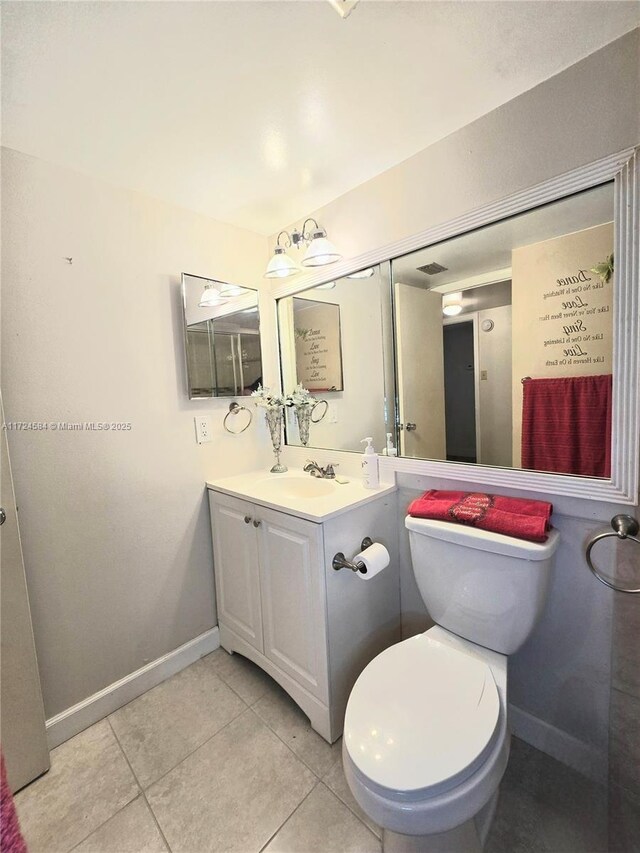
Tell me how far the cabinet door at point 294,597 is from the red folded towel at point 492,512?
41 centimetres

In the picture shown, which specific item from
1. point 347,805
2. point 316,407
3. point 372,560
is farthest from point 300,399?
point 347,805

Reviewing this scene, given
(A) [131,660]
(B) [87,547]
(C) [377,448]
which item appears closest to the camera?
(B) [87,547]

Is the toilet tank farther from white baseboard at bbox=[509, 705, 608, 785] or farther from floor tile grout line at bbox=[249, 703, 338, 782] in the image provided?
floor tile grout line at bbox=[249, 703, 338, 782]

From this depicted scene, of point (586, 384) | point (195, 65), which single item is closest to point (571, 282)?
point (586, 384)

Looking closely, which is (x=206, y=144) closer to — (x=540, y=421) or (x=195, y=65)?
(x=195, y=65)

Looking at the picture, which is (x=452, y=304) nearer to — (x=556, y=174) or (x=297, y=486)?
(x=556, y=174)

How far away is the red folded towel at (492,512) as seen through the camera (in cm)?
105

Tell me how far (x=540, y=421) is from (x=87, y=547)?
5.78ft

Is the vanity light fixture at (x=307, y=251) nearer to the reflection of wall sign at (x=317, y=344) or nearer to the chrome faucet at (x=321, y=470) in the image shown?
the reflection of wall sign at (x=317, y=344)

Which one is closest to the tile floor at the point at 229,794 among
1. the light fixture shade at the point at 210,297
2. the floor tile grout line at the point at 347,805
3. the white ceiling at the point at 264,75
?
the floor tile grout line at the point at 347,805

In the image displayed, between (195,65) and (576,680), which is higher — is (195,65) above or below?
above

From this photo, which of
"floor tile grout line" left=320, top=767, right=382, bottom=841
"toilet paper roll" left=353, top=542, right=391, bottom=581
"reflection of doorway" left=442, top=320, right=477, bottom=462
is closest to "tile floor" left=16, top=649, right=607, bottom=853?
"floor tile grout line" left=320, top=767, right=382, bottom=841

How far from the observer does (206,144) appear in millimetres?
1262

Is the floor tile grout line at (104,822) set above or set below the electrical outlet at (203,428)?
below
